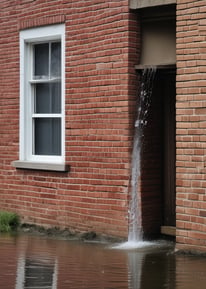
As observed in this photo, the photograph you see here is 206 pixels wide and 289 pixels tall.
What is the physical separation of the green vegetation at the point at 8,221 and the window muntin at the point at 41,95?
0.97 metres

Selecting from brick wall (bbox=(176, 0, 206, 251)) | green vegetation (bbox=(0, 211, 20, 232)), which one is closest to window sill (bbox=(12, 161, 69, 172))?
green vegetation (bbox=(0, 211, 20, 232))

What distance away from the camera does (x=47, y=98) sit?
12.6 meters

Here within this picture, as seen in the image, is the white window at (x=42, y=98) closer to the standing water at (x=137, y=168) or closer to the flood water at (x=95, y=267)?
the standing water at (x=137, y=168)

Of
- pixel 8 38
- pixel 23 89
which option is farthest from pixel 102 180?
pixel 8 38

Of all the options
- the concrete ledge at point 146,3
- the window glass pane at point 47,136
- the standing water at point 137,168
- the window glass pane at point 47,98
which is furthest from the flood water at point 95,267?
the concrete ledge at point 146,3

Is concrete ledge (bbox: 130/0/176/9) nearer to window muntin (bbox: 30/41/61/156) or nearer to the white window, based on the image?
the white window

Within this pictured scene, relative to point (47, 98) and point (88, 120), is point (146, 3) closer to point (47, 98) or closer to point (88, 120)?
point (88, 120)

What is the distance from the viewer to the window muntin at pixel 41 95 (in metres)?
12.4

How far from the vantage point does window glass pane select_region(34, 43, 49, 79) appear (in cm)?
1266

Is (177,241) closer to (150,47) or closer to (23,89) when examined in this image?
(150,47)

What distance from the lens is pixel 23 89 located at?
42.1ft

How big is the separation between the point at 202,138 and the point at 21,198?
4395 mm

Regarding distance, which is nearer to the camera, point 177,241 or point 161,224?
point 177,241

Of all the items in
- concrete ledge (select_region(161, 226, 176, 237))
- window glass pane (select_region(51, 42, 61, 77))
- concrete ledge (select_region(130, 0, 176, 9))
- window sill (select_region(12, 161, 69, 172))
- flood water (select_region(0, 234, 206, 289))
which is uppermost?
concrete ledge (select_region(130, 0, 176, 9))
